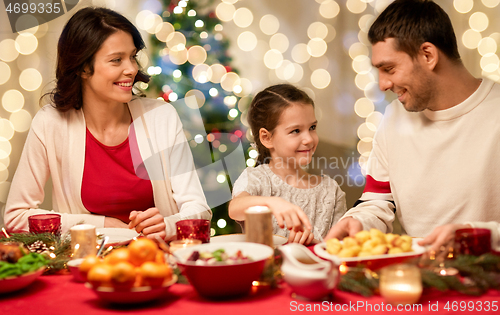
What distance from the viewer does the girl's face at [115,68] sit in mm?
1947

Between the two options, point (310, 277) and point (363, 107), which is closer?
point (310, 277)

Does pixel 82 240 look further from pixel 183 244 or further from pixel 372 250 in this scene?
pixel 372 250

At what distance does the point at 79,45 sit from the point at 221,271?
5.00ft

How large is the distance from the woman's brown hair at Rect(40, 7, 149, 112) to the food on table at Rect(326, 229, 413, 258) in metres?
1.48

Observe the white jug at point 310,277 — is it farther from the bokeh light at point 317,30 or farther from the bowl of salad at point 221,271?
the bokeh light at point 317,30

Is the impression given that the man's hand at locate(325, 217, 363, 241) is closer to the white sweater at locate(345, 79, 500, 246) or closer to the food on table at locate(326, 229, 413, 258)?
the white sweater at locate(345, 79, 500, 246)

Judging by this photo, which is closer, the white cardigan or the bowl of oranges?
the bowl of oranges

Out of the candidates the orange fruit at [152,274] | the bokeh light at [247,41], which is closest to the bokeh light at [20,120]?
the bokeh light at [247,41]

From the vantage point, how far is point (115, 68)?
1953mm

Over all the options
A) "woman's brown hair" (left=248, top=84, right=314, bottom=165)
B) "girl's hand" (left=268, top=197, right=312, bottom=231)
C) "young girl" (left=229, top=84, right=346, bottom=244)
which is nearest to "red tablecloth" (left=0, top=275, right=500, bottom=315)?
"girl's hand" (left=268, top=197, right=312, bottom=231)

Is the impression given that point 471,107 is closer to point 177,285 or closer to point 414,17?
point 414,17

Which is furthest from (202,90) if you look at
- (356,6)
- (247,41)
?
(356,6)

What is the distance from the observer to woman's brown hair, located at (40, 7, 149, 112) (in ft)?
6.36

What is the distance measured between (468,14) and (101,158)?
116 inches
